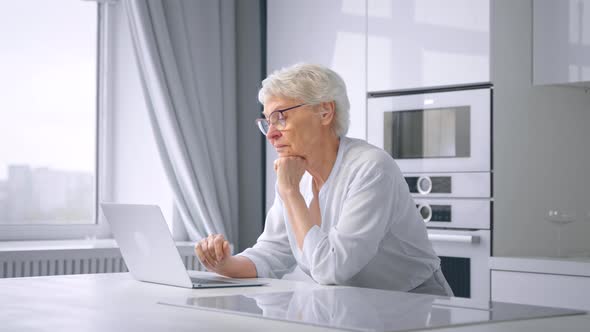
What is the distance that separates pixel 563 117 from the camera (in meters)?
3.38

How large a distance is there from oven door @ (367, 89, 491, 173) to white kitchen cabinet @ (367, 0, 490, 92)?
0.20 feet

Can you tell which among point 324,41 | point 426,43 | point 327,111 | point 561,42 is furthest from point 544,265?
point 324,41

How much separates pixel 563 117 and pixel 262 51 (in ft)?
5.15

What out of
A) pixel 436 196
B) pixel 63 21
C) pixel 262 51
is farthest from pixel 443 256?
pixel 63 21

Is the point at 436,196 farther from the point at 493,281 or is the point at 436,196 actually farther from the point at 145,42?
the point at 145,42

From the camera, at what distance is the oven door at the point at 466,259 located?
10.6ft

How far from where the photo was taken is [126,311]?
5.07 feet

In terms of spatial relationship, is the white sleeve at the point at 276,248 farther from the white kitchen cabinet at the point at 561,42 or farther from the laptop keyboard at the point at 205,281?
the white kitchen cabinet at the point at 561,42

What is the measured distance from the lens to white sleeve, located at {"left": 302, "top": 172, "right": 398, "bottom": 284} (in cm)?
204

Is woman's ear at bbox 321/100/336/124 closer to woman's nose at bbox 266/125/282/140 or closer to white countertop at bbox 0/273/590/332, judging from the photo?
A: woman's nose at bbox 266/125/282/140

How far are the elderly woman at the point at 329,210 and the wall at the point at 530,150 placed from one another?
982 millimetres

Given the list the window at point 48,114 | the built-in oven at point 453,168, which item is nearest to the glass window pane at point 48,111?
the window at point 48,114

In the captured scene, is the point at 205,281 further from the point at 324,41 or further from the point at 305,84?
the point at 324,41

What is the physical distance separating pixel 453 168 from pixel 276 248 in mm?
1110
